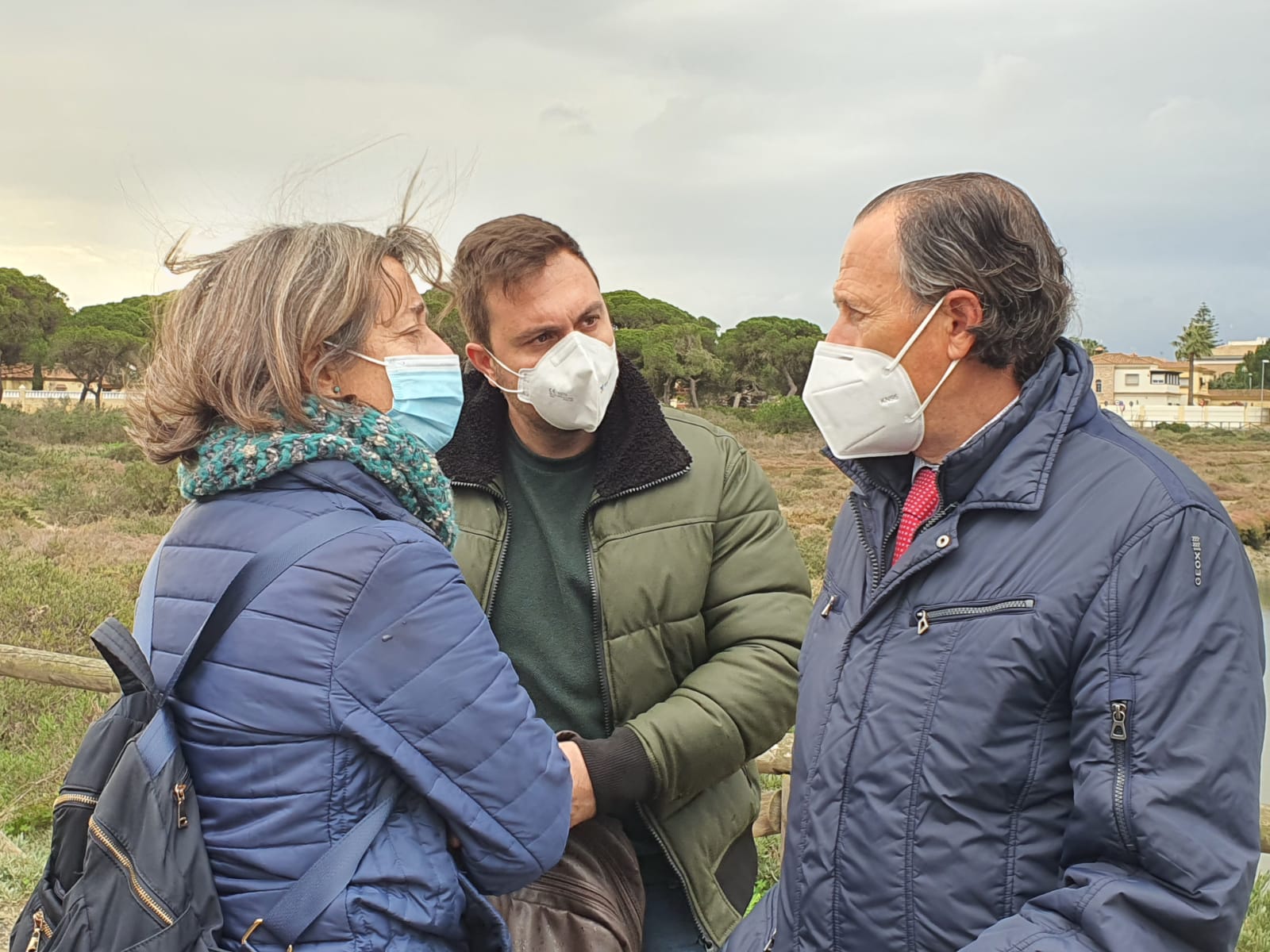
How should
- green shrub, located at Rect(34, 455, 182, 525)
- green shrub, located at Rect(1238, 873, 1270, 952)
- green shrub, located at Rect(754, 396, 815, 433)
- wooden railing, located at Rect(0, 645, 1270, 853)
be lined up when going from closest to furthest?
wooden railing, located at Rect(0, 645, 1270, 853) → green shrub, located at Rect(1238, 873, 1270, 952) → green shrub, located at Rect(34, 455, 182, 525) → green shrub, located at Rect(754, 396, 815, 433)

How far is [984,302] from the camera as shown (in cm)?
175

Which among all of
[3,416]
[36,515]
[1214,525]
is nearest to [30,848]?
[1214,525]

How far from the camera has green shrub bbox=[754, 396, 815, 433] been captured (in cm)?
3944

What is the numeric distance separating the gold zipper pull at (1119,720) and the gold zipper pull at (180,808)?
3.90 feet

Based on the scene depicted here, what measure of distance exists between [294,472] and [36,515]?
15.4 metres

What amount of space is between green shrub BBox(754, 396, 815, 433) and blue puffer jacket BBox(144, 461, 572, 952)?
37787 mm

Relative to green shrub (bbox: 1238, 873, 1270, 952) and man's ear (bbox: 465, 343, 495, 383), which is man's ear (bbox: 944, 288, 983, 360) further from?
green shrub (bbox: 1238, 873, 1270, 952)

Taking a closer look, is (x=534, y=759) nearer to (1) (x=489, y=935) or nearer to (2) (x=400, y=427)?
(1) (x=489, y=935)

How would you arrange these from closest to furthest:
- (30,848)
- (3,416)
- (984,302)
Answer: (984,302) < (30,848) < (3,416)

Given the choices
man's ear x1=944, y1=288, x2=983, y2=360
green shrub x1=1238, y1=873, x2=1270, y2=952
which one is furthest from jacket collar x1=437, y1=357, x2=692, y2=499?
Result: green shrub x1=1238, y1=873, x2=1270, y2=952

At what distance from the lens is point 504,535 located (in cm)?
238

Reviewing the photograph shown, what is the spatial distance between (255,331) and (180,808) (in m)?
0.70

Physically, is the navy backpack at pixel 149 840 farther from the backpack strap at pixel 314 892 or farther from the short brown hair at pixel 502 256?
the short brown hair at pixel 502 256

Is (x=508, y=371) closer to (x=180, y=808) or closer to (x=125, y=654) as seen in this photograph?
(x=125, y=654)
